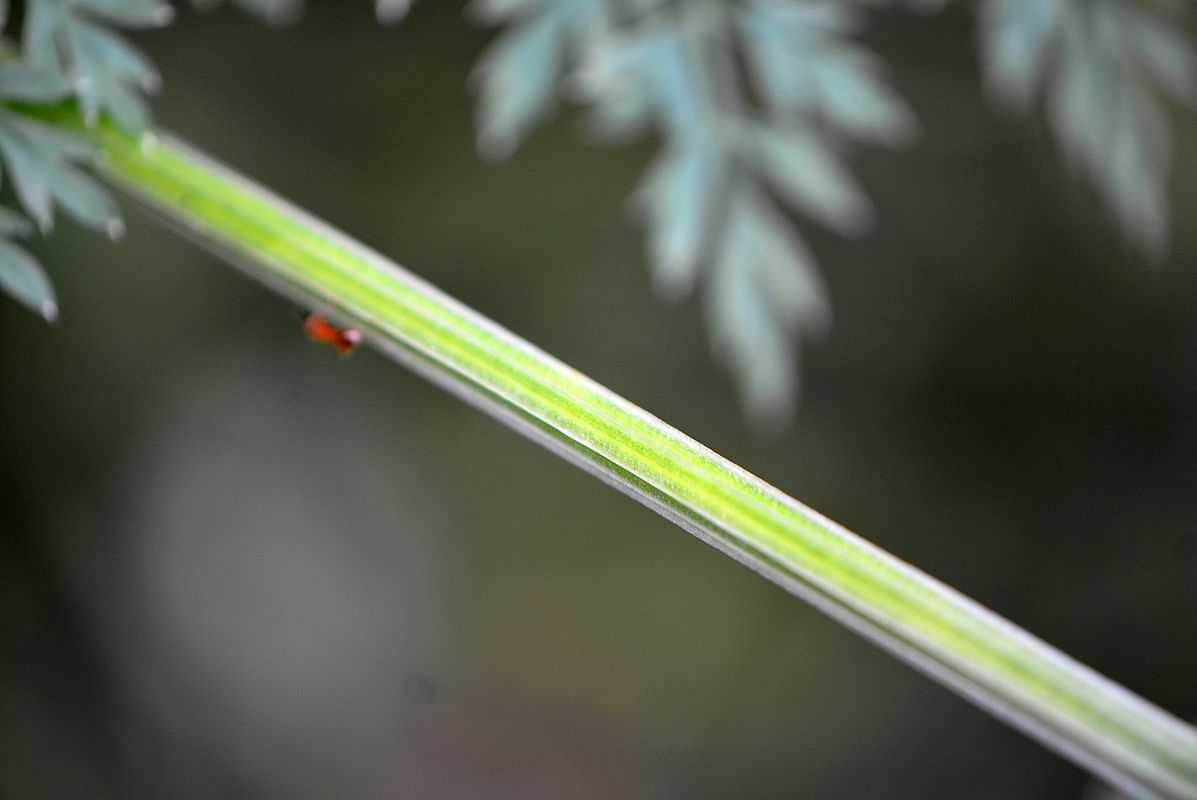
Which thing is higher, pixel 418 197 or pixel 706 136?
pixel 418 197

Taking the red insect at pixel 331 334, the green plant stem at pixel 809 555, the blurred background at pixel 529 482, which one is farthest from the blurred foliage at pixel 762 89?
the blurred background at pixel 529 482

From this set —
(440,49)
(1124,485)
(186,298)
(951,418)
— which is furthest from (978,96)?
(186,298)

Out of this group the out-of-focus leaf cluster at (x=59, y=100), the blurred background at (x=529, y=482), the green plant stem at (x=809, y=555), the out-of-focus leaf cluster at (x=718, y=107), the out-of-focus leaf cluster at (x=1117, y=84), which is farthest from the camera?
the blurred background at (x=529, y=482)

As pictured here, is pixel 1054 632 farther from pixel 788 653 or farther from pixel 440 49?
pixel 440 49

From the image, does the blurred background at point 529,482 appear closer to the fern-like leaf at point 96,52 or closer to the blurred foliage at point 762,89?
the blurred foliage at point 762,89

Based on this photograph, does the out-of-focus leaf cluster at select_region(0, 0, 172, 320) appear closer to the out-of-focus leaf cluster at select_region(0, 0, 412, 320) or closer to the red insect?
the out-of-focus leaf cluster at select_region(0, 0, 412, 320)

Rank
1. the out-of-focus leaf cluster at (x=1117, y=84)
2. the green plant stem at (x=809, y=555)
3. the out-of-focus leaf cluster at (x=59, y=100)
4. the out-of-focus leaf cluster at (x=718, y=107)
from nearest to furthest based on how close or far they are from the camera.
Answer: the green plant stem at (x=809, y=555), the out-of-focus leaf cluster at (x=59, y=100), the out-of-focus leaf cluster at (x=718, y=107), the out-of-focus leaf cluster at (x=1117, y=84)

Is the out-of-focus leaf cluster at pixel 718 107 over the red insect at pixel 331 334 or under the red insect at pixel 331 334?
over
